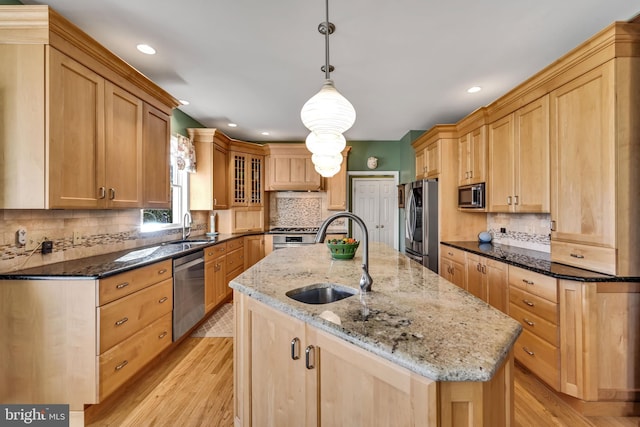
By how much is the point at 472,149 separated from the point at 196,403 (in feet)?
12.4

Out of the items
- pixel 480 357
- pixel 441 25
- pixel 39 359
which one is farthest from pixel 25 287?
pixel 441 25

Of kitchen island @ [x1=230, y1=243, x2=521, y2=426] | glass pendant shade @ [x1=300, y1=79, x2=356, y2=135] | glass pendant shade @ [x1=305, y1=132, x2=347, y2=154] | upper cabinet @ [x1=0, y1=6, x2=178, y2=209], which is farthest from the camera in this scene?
glass pendant shade @ [x1=305, y1=132, x2=347, y2=154]

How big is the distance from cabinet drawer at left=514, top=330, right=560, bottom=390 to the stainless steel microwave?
1.55 m

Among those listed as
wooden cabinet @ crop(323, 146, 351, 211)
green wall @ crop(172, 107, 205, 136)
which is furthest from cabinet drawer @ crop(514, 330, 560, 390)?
green wall @ crop(172, 107, 205, 136)

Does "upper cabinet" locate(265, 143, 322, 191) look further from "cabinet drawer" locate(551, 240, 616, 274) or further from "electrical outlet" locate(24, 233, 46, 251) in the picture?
"cabinet drawer" locate(551, 240, 616, 274)

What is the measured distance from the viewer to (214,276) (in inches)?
139

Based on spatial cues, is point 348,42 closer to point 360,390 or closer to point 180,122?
point 360,390

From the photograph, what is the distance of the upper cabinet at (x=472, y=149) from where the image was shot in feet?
10.7

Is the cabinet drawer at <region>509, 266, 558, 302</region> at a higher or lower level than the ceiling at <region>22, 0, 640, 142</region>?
lower

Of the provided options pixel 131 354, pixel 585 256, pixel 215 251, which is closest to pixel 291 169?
pixel 215 251

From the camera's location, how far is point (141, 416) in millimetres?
1817

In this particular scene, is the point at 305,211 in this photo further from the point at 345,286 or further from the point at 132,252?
the point at 345,286

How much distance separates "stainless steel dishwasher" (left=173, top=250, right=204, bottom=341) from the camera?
2.61 m

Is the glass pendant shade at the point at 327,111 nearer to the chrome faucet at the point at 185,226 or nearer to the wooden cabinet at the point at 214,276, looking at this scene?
the wooden cabinet at the point at 214,276
